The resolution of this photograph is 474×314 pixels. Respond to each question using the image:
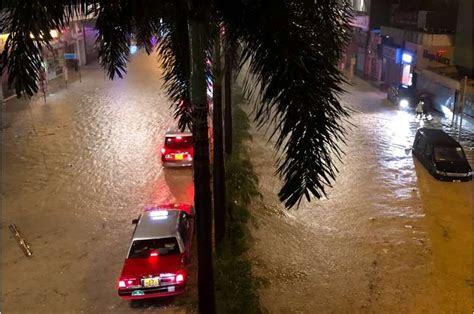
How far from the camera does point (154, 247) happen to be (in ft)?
33.1

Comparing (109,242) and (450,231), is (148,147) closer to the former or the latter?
(109,242)

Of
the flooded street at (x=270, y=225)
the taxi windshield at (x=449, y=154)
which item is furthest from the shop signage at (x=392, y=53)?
the taxi windshield at (x=449, y=154)

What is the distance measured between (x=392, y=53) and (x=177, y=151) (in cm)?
2049

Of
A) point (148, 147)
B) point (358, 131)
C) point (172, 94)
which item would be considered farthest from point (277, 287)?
point (358, 131)

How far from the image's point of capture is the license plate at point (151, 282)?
30.8 feet

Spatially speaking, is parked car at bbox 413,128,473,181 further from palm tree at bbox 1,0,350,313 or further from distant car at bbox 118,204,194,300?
palm tree at bbox 1,0,350,313

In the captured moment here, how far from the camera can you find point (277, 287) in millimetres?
10383

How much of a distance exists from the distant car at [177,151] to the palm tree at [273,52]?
37.7ft

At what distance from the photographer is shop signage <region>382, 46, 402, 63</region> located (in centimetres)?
3141

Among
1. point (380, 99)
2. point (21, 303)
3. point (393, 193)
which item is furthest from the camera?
point (380, 99)

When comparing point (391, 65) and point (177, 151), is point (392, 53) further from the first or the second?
point (177, 151)

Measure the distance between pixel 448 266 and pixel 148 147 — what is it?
13.1 m

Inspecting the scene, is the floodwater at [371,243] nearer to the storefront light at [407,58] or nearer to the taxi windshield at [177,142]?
the taxi windshield at [177,142]

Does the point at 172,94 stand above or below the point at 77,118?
above
